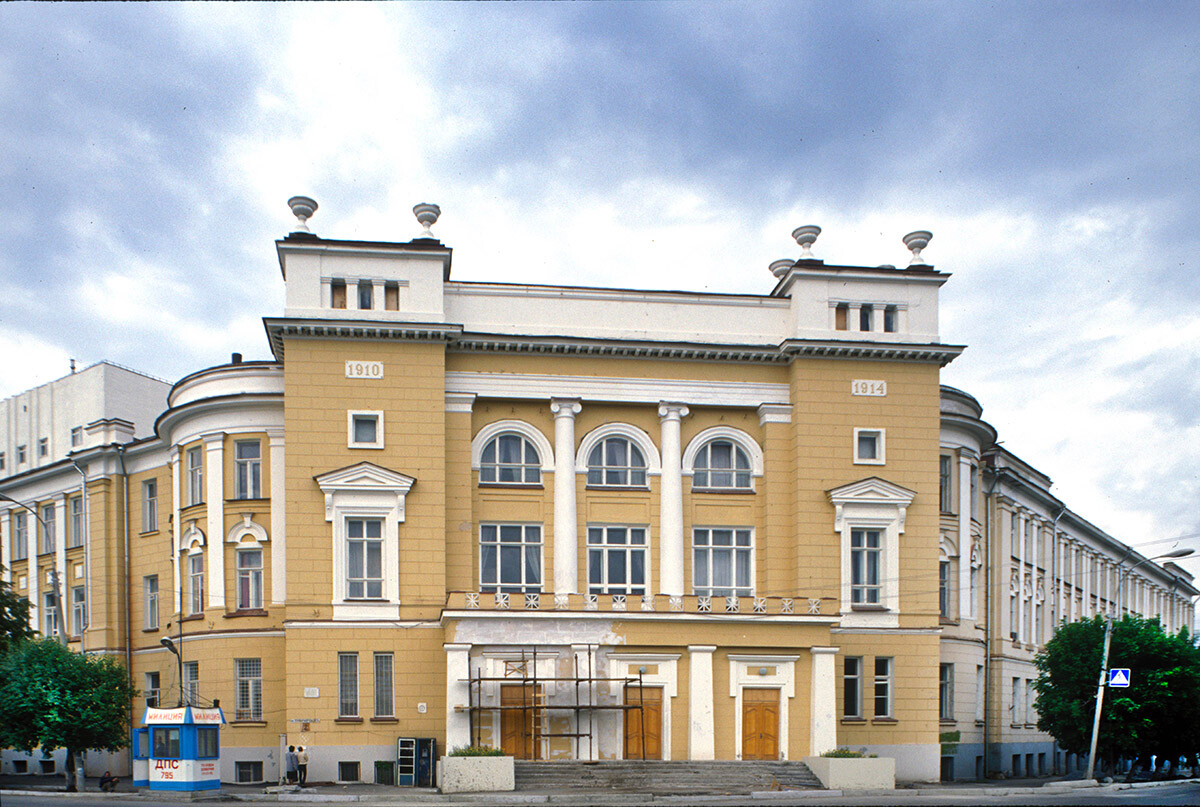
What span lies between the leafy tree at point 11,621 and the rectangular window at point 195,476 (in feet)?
25.0

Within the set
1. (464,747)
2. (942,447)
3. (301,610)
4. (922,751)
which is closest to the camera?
(464,747)

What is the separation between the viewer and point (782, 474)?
3950cm

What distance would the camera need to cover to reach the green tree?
34219 millimetres

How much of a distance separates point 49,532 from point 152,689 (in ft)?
36.2

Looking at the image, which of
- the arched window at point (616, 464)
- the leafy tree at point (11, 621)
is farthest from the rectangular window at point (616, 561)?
the leafy tree at point (11, 621)

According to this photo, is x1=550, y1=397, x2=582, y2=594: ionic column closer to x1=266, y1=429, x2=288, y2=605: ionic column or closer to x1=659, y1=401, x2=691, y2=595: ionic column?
x1=659, y1=401, x2=691, y2=595: ionic column

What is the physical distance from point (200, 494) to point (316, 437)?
6616mm

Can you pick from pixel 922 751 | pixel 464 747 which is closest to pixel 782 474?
pixel 922 751

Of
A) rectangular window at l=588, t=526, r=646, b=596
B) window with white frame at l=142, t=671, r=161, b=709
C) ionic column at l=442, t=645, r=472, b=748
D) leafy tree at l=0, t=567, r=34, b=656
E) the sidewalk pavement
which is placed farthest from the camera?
window with white frame at l=142, t=671, r=161, b=709

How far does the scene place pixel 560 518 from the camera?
38094mm

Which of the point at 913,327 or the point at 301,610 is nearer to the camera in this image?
the point at 301,610

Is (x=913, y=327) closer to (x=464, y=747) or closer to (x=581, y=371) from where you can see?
(x=581, y=371)

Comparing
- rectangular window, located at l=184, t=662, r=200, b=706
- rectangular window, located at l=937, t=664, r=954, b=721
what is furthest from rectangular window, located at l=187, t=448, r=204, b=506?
rectangular window, located at l=937, t=664, r=954, b=721

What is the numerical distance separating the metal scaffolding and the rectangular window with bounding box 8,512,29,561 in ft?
91.4
